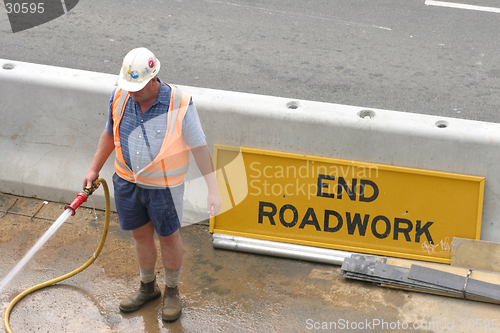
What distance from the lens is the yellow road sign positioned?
4.63 meters

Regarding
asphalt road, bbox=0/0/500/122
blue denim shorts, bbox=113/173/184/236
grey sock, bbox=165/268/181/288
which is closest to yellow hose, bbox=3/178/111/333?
blue denim shorts, bbox=113/173/184/236

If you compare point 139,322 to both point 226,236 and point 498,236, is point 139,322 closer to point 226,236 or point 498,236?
point 226,236

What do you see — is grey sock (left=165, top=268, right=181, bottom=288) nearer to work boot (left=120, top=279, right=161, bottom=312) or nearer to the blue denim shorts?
work boot (left=120, top=279, right=161, bottom=312)

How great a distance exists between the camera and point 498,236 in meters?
4.68

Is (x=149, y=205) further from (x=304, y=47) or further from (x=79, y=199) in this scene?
(x=304, y=47)

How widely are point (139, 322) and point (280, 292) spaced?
1114 mm

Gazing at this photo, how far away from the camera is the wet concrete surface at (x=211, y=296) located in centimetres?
422

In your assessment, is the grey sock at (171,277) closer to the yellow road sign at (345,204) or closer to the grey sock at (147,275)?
the grey sock at (147,275)

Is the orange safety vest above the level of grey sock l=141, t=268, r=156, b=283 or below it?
above

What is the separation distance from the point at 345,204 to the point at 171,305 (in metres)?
1.66

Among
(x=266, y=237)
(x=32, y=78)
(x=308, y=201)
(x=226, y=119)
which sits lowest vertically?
(x=266, y=237)

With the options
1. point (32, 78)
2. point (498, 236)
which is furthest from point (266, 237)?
point (32, 78)

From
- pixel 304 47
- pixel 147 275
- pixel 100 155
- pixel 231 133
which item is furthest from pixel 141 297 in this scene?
pixel 304 47

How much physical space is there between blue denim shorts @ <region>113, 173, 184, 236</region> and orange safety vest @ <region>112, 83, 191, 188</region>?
0.19 ft
